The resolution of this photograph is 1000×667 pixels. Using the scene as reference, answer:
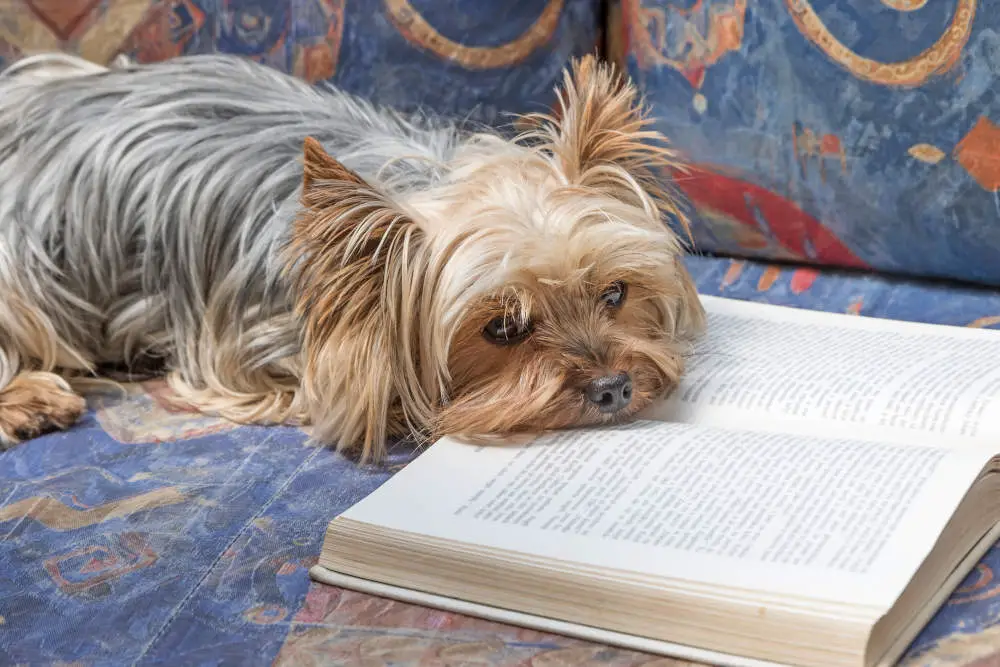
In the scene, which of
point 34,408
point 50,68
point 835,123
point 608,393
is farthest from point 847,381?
point 50,68

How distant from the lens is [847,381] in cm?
139

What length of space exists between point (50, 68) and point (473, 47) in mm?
697

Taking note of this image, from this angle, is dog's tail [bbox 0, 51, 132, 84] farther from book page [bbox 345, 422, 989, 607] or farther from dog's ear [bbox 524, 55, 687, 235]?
book page [bbox 345, 422, 989, 607]

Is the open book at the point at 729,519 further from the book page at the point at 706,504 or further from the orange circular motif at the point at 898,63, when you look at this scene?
the orange circular motif at the point at 898,63

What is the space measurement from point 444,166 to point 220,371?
0.43 metres

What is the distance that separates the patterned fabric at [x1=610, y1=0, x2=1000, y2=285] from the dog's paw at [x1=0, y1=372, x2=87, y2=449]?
1.03 metres

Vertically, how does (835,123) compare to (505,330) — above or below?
above

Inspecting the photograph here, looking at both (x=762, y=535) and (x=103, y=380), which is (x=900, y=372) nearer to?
(x=762, y=535)

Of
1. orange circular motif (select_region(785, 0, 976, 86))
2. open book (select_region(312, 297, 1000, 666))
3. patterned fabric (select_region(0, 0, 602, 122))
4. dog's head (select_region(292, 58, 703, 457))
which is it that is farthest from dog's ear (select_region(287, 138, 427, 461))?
orange circular motif (select_region(785, 0, 976, 86))

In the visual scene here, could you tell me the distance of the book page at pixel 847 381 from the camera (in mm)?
1299

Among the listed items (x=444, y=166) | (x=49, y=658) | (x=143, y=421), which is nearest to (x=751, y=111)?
(x=444, y=166)

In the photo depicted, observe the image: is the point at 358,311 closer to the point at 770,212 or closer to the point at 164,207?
the point at 164,207

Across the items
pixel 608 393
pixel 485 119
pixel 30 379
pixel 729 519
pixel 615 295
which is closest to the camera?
pixel 729 519

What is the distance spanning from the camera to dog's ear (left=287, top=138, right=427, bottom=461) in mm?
1395
